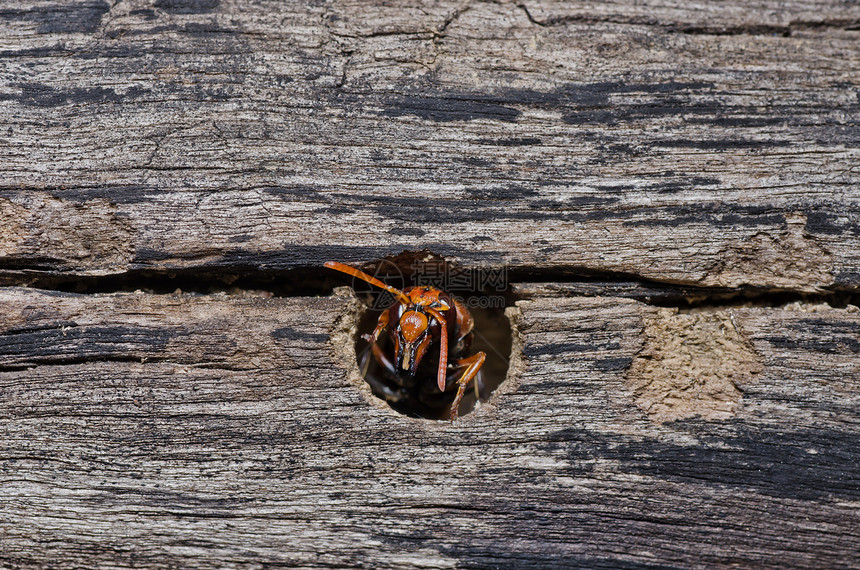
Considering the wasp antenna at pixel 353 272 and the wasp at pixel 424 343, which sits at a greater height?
the wasp antenna at pixel 353 272

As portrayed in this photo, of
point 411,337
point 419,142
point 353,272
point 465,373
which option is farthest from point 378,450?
point 419,142

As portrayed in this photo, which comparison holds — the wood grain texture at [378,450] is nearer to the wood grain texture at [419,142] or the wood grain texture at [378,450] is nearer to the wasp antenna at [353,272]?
the wasp antenna at [353,272]

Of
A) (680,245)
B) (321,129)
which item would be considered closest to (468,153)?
(321,129)

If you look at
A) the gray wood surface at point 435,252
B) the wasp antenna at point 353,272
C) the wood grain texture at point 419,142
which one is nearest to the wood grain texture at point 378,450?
the gray wood surface at point 435,252

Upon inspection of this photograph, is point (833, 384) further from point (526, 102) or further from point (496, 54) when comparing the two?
point (496, 54)

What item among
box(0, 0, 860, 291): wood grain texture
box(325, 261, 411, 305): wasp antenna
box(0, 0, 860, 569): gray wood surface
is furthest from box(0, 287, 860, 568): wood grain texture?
box(0, 0, 860, 291): wood grain texture
